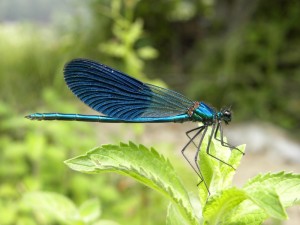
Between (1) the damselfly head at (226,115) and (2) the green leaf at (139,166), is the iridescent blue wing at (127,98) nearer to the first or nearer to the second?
(1) the damselfly head at (226,115)

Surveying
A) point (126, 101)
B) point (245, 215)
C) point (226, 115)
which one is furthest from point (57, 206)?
point (245, 215)

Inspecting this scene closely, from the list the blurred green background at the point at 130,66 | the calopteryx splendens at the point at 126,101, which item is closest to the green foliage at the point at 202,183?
the calopteryx splendens at the point at 126,101

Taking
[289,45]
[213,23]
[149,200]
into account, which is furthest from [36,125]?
[213,23]

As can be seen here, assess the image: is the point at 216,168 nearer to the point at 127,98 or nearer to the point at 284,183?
the point at 284,183

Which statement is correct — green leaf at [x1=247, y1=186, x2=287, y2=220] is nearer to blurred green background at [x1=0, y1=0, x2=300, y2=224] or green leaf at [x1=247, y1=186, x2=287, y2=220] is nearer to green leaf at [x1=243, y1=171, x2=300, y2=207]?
green leaf at [x1=243, y1=171, x2=300, y2=207]

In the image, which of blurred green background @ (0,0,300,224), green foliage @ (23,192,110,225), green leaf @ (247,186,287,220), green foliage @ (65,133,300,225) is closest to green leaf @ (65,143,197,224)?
green foliage @ (65,133,300,225)

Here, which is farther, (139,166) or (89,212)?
(89,212)

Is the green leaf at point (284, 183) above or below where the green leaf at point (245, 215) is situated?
above
